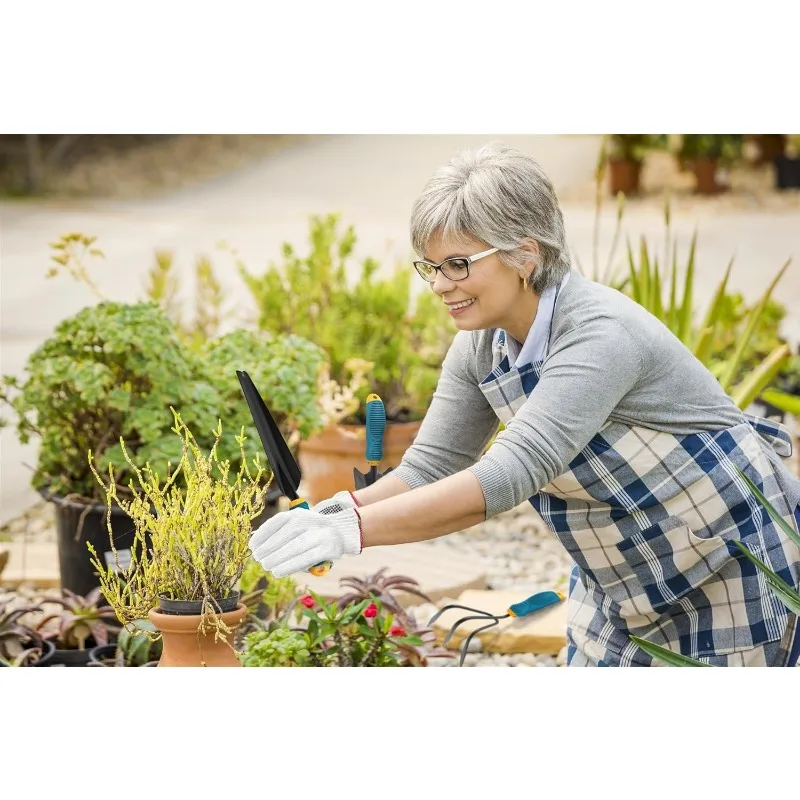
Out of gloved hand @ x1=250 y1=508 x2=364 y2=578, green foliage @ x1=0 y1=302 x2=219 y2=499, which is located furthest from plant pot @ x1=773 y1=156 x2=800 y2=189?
gloved hand @ x1=250 y1=508 x2=364 y2=578

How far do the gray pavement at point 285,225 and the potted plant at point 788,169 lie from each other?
4.22 ft

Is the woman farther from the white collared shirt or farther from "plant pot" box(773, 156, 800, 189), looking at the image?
"plant pot" box(773, 156, 800, 189)

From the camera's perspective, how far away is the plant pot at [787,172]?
44.2 feet

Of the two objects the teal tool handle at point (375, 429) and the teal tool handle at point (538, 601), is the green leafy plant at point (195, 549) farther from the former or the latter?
the teal tool handle at point (538, 601)

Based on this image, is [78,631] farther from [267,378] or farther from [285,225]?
[285,225]

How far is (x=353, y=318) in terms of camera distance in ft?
15.1

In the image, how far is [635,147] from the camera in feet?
43.3

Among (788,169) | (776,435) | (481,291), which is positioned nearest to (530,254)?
(481,291)

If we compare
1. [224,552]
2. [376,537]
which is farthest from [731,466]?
[224,552]

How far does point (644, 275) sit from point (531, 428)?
85.1 inches

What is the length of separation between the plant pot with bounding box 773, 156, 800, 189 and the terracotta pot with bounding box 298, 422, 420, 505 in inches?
414

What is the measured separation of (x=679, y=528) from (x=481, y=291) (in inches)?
23.9
